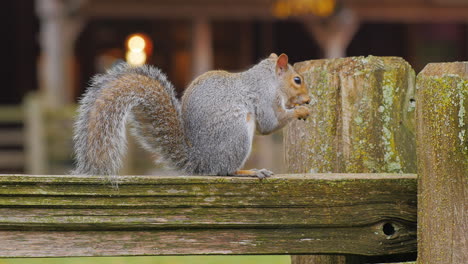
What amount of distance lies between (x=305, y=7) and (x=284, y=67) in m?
7.59

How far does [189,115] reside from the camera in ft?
7.43

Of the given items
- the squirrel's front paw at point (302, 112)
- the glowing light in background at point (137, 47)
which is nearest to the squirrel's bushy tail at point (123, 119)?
the squirrel's front paw at point (302, 112)

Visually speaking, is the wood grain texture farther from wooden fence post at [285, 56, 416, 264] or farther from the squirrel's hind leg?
wooden fence post at [285, 56, 416, 264]

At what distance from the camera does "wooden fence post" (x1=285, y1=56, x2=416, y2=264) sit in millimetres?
2100

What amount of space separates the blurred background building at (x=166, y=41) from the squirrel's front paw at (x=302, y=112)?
7.23m

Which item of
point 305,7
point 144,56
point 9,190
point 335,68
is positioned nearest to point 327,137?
point 335,68

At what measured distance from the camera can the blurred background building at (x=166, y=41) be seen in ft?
31.9

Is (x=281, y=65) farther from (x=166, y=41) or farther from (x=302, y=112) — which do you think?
(x=166, y=41)

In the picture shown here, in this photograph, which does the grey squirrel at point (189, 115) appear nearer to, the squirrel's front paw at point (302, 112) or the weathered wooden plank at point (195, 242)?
the squirrel's front paw at point (302, 112)

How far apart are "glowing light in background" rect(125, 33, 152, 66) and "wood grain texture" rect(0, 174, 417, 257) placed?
11872 millimetres

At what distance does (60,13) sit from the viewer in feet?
35.3

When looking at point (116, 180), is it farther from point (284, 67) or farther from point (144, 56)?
point (144, 56)

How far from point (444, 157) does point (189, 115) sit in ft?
2.87

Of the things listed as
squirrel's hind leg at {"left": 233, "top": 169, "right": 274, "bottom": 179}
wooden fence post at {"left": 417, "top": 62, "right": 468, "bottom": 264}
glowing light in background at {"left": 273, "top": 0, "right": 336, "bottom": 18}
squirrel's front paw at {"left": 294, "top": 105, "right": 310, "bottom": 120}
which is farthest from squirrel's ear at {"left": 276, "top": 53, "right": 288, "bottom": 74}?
glowing light in background at {"left": 273, "top": 0, "right": 336, "bottom": 18}
